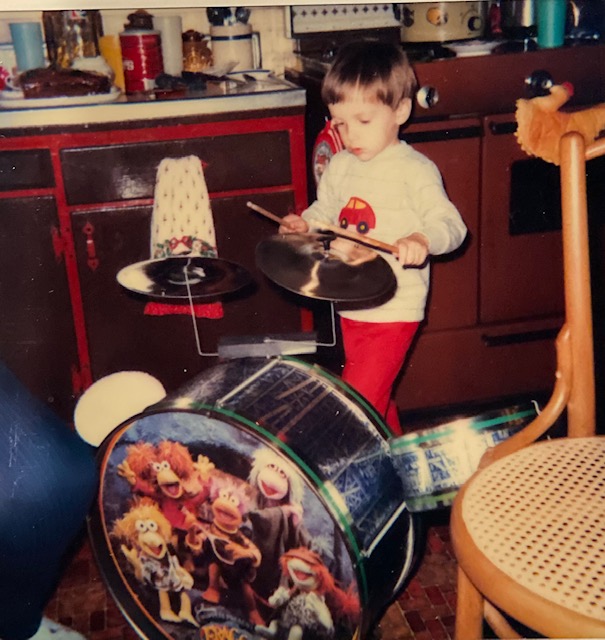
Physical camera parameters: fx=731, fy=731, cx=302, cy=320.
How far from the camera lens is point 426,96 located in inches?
62.6

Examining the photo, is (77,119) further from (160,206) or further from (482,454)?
(482,454)

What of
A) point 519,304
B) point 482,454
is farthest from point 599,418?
point 482,454

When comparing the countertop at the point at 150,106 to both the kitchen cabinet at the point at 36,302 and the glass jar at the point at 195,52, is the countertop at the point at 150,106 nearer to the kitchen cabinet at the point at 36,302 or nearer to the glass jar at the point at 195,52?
the kitchen cabinet at the point at 36,302

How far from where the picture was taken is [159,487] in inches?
44.2

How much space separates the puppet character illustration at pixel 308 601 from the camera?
41.2 inches

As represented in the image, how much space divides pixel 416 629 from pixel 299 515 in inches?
16.6

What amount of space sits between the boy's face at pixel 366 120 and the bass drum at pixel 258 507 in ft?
1.51

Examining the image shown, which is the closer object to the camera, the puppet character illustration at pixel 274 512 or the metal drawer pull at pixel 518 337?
the puppet character illustration at pixel 274 512

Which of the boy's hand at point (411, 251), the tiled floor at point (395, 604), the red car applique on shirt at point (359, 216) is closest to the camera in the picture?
the boy's hand at point (411, 251)

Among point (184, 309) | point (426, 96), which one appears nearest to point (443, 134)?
point (426, 96)

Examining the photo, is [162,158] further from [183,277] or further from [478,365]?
[478,365]

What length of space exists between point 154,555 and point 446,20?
4.63 feet

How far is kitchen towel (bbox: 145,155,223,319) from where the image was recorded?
1.73m

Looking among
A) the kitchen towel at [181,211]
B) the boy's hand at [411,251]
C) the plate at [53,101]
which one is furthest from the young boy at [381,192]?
the plate at [53,101]
